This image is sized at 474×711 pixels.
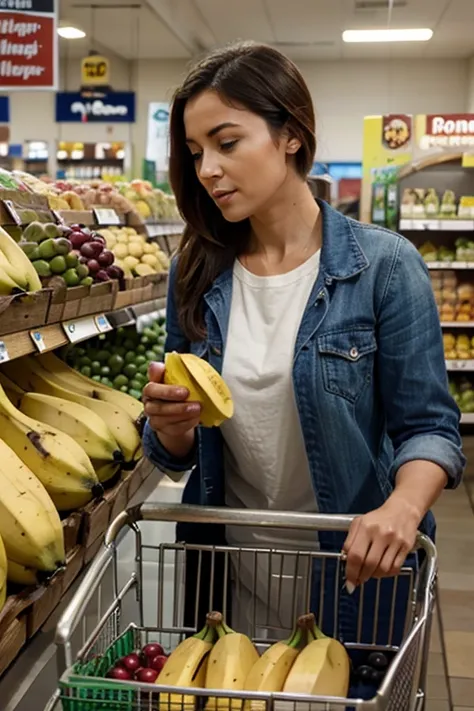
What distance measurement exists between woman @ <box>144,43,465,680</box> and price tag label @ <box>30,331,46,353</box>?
535 millimetres

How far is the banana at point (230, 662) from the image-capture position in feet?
3.31

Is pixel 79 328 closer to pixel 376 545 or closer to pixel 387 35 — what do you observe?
pixel 376 545

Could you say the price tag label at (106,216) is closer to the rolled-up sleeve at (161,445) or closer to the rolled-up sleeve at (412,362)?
the rolled-up sleeve at (161,445)

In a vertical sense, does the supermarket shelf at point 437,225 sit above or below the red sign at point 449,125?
below

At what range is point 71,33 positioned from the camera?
40.0 ft

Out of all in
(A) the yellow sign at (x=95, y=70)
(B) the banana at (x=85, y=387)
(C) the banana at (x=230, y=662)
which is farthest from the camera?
(A) the yellow sign at (x=95, y=70)

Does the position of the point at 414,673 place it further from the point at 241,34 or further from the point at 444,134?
the point at 241,34

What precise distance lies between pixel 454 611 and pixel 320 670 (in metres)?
2.89

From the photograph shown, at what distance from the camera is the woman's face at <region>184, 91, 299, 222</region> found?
135 centimetres

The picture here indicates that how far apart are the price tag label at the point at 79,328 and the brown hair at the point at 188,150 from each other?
707mm

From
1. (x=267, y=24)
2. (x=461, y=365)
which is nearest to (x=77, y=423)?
(x=461, y=365)

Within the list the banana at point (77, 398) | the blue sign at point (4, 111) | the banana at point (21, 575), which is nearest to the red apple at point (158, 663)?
the banana at point (21, 575)

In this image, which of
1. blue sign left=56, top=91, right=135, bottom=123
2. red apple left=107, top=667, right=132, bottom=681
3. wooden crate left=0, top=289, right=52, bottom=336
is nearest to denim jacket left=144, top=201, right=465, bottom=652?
red apple left=107, top=667, right=132, bottom=681

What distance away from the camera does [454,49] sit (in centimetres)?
1299
